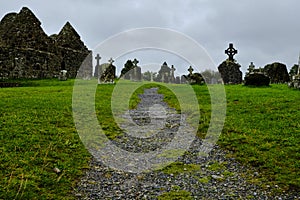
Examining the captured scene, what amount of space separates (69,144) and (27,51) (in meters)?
26.3

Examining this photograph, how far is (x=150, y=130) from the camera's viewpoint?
11297mm

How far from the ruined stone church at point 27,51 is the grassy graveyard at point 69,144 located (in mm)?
17957

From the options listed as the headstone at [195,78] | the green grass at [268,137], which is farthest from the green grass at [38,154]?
the headstone at [195,78]

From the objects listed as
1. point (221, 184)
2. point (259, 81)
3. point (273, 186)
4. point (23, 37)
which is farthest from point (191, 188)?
point (23, 37)

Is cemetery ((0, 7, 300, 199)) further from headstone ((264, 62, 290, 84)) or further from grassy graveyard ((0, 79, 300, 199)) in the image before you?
headstone ((264, 62, 290, 84))

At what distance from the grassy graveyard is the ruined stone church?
17957 millimetres

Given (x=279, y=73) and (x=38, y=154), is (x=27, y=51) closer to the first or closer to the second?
(x=279, y=73)

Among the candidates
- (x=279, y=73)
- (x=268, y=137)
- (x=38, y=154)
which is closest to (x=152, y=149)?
(x=38, y=154)

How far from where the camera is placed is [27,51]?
107 ft

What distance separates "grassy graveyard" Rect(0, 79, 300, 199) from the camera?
6504 mm

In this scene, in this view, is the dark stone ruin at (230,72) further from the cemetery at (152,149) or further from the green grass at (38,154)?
the green grass at (38,154)

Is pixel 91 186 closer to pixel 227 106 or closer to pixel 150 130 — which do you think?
pixel 150 130

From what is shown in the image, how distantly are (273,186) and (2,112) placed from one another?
9496mm

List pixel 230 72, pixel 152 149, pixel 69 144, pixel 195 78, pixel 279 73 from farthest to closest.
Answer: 1. pixel 230 72
2. pixel 279 73
3. pixel 195 78
4. pixel 152 149
5. pixel 69 144
